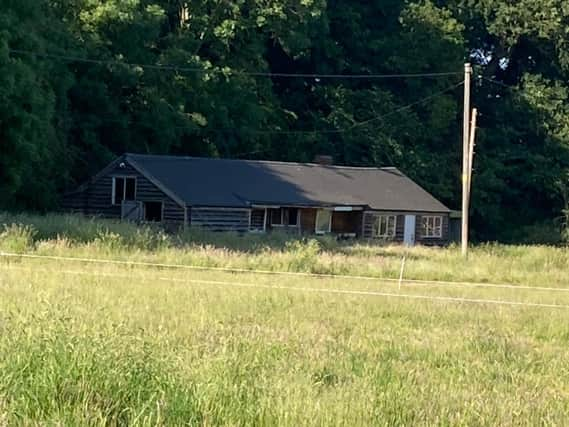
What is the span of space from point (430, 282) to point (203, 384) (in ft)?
52.7

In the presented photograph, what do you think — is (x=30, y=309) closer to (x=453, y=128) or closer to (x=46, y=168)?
(x=46, y=168)

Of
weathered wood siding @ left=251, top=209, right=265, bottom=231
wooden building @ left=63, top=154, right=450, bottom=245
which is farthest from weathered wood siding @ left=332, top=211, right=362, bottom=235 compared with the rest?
weathered wood siding @ left=251, top=209, right=265, bottom=231

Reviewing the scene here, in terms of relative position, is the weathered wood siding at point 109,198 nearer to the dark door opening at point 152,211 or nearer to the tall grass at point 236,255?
the dark door opening at point 152,211

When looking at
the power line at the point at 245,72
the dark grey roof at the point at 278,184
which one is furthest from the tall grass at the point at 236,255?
the power line at the point at 245,72

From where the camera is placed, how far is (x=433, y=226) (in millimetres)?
51188

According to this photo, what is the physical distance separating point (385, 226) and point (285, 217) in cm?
617

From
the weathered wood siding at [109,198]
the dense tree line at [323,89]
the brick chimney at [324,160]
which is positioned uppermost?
the dense tree line at [323,89]

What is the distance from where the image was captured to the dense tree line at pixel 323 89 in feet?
146

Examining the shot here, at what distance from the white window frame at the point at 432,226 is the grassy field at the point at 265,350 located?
95.6ft

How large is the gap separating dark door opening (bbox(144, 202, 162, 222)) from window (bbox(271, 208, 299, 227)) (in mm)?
5587

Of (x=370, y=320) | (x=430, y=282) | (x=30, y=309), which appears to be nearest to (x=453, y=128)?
(x=430, y=282)

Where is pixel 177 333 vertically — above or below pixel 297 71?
below

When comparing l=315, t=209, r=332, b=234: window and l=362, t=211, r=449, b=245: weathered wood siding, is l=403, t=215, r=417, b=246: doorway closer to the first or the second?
l=362, t=211, r=449, b=245: weathered wood siding

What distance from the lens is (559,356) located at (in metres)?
10.9
